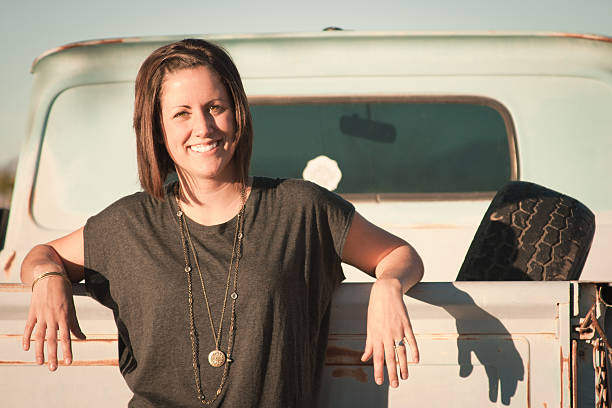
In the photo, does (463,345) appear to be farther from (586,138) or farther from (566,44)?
(566,44)

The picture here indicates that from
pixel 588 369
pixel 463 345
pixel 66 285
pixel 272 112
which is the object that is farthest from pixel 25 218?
pixel 588 369

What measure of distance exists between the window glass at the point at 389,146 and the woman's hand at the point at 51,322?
58.9 inches

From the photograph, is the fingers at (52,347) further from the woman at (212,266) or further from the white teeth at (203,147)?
the white teeth at (203,147)

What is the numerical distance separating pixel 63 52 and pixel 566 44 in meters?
2.18

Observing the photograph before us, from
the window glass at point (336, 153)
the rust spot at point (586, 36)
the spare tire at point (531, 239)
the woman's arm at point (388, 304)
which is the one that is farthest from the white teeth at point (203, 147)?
the rust spot at point (586, 36)

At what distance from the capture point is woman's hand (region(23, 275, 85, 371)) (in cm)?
178

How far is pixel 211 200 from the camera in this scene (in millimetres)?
2047

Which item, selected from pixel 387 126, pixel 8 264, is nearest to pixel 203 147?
pixel 387 126

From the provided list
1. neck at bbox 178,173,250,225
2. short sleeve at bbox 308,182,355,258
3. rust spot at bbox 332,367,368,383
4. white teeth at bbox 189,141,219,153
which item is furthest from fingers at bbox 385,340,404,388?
white teeth at bbox 189,141,219,153

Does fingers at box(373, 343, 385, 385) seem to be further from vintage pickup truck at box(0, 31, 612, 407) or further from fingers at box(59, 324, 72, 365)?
vintage pickup truck at box(0, 31, 612, 407)

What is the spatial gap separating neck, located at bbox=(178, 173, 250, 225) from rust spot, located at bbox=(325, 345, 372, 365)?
0.45 m

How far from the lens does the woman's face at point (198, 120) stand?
1.96 meters

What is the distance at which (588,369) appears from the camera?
1.84 m

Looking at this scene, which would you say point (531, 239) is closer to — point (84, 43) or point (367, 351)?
point (367, 351)
